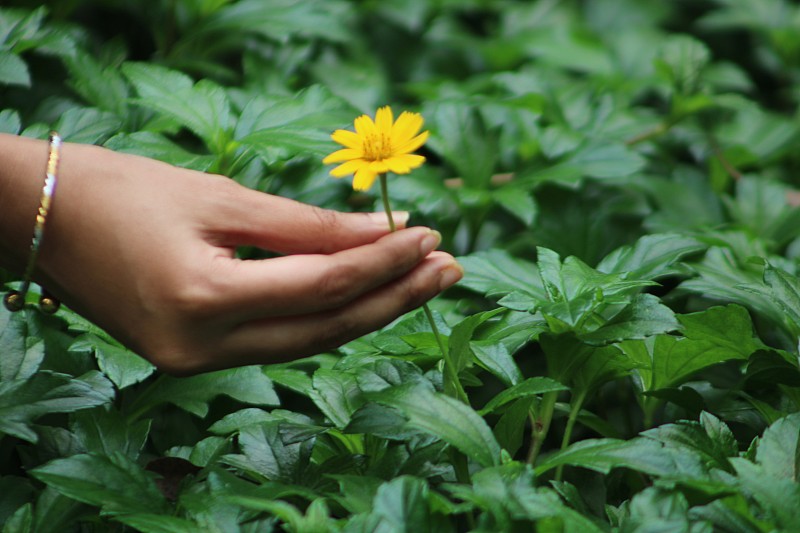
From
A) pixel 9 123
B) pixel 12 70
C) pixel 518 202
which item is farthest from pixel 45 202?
pixel 518 202

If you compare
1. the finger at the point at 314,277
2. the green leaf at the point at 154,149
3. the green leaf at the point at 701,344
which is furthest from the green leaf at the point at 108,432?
the green leaf at the point at 701,344

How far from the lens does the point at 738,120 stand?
1802mm

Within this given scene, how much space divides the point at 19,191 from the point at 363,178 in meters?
0.36

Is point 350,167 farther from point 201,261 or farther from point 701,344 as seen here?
point 701,344

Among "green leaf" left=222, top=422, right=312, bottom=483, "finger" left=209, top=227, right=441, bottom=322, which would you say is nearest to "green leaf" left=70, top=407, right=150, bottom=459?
"green leaf" left=222, top=422, right=312, bottom=483

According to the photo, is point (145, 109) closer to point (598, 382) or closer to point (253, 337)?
point (253, 337)

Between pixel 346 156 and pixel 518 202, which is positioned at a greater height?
pixel 346 156

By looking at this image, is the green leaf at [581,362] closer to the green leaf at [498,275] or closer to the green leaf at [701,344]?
the green leaf at [701,344]

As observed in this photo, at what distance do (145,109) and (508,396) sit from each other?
2.58 ft

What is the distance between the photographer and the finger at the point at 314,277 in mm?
794

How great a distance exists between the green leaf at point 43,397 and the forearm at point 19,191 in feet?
0.41

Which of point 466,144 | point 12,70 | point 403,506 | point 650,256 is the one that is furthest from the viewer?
point 466,144

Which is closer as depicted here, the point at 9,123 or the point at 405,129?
the point at 405,129

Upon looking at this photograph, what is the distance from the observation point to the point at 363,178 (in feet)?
2.69
